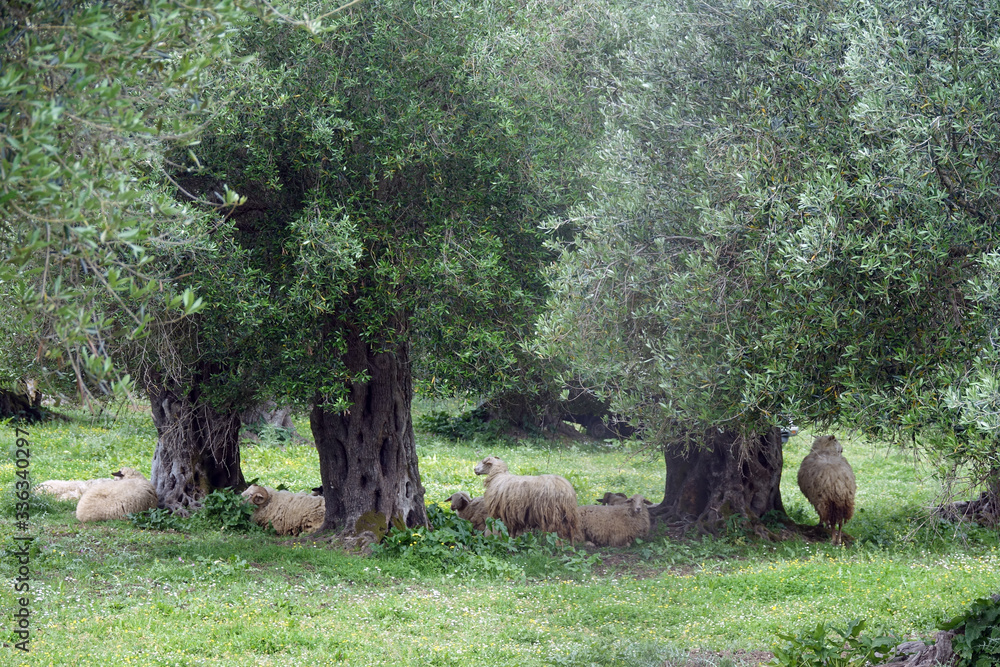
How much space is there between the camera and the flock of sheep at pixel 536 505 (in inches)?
603

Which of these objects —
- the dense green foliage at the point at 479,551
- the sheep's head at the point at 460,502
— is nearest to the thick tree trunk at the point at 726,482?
the dense green foliage at the point at 479,551

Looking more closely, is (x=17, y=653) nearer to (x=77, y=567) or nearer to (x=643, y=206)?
(x=77, y=567)

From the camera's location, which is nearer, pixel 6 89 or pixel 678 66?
pixel 6 89

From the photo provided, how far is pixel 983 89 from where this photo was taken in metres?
7.49

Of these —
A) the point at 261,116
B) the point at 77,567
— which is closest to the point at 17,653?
the point at 77,567

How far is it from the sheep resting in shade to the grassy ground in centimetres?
57

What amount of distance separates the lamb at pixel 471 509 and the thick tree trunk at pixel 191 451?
14.3ft

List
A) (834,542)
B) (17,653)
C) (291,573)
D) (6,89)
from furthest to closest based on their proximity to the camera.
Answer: (834,542), (291,573), (17,653), (6,89)

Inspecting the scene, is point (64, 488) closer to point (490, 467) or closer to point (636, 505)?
point (490, 467)

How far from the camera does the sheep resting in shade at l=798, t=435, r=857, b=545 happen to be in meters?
15.5

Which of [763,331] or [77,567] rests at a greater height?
[763,331]

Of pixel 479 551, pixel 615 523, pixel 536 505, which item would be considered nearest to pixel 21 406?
pixel 479 551

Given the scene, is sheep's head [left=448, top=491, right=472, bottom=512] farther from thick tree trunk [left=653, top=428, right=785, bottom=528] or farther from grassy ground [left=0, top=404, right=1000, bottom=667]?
thick tree trunk [left=653, top=428, right=785, bottom=528]

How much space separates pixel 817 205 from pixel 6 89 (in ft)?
21.1
